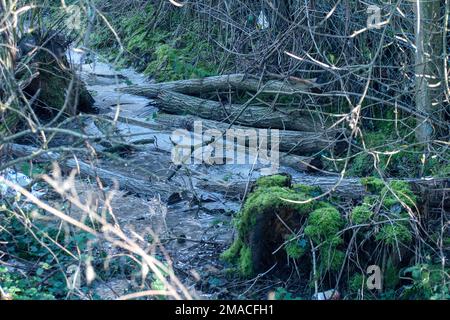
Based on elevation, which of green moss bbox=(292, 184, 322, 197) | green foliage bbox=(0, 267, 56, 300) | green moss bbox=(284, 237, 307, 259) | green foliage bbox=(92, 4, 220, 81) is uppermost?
green foliage bbox=(92, 4, 220, 81)

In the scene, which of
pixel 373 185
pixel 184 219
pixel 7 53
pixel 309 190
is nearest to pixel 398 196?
pixel 373 185

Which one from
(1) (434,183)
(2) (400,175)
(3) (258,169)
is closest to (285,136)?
(3) (258,169)

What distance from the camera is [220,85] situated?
1012 centimetres

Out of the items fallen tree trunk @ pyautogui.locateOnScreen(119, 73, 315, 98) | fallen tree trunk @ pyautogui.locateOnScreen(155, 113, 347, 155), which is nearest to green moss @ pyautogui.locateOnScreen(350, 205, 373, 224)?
fallen tree trunk @ pyautogui.locateOnScreen(155, 113, 347, 155)

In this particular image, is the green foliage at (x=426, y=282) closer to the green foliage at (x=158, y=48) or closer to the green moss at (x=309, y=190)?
the green moss at (x=309, y=190)

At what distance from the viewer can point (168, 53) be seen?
1242cm

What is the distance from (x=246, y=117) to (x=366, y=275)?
4.28 metres

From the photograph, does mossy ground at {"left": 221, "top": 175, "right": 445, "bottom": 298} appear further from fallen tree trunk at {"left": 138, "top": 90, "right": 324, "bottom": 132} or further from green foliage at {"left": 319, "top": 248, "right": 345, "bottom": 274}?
fallen tree trunk at {"left": 138, "top": 90, "right": 324, "bottom": 132}

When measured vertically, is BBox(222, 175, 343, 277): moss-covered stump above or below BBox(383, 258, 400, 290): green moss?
above

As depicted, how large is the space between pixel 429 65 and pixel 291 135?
190cm

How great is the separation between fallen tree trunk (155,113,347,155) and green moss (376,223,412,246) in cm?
207

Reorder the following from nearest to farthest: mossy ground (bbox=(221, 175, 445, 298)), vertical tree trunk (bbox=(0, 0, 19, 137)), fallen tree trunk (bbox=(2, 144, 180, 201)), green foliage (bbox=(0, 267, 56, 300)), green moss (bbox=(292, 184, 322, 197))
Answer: vertical tree trunk (bbox=(0, 0, 19, 137)), green foliage (bbox=(0, 267, 56, 300)), mossy ground (bbox=(221, 175, 445, 298)), green moss (bbox=(292, 184, 322, 197)), fallen tree trunk (bbox=(2, 144, 180, 201))

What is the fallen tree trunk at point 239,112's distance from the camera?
8.99 meters

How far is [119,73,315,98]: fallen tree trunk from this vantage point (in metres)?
9.02
